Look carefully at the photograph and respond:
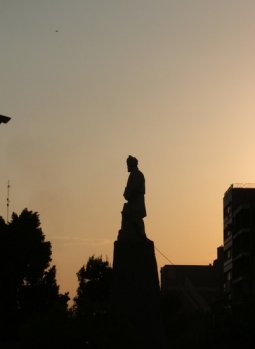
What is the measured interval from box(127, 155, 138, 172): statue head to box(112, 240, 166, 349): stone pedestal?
2586 mm

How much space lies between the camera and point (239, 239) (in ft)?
316

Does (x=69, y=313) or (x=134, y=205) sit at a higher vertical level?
(x=134, y=205)

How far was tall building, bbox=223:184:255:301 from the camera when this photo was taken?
92.8m

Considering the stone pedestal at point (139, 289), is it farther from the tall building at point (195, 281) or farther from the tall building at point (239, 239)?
the tall building at point (195, 281)

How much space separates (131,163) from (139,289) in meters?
4.22

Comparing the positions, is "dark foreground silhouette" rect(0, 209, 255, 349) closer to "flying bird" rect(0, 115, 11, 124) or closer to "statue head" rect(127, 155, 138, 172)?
"statue head" rect(127, 155, 138, 172)

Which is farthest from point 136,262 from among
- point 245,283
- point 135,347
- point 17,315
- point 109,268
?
point 245,283

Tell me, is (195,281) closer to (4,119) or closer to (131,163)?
(4,119)

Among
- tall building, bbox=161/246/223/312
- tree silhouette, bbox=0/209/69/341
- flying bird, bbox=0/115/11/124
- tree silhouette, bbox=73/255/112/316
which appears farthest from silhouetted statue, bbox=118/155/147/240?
tall building, bbox=161/246/223/312

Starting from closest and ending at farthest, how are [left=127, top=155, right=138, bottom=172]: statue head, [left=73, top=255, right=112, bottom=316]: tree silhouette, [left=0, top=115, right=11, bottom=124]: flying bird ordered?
[left=127, top=155, right=138, bottom=172]: statue head
[left=0, top=115, right=11, bottom=124]: flying bird
[left=73, top=255, right=112, bottom=316]: tree silhouette

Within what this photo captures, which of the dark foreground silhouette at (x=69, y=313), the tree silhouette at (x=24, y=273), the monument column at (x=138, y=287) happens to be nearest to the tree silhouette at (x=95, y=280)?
the dark foreground silhouette at (x=69, y=313)

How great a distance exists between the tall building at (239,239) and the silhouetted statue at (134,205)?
56.5 metres

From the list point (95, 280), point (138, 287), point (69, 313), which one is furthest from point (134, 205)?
point (95, 280)

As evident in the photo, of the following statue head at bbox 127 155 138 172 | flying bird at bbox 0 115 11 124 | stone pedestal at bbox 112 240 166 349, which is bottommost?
stone pedestal at bbox 112 240 166 349
